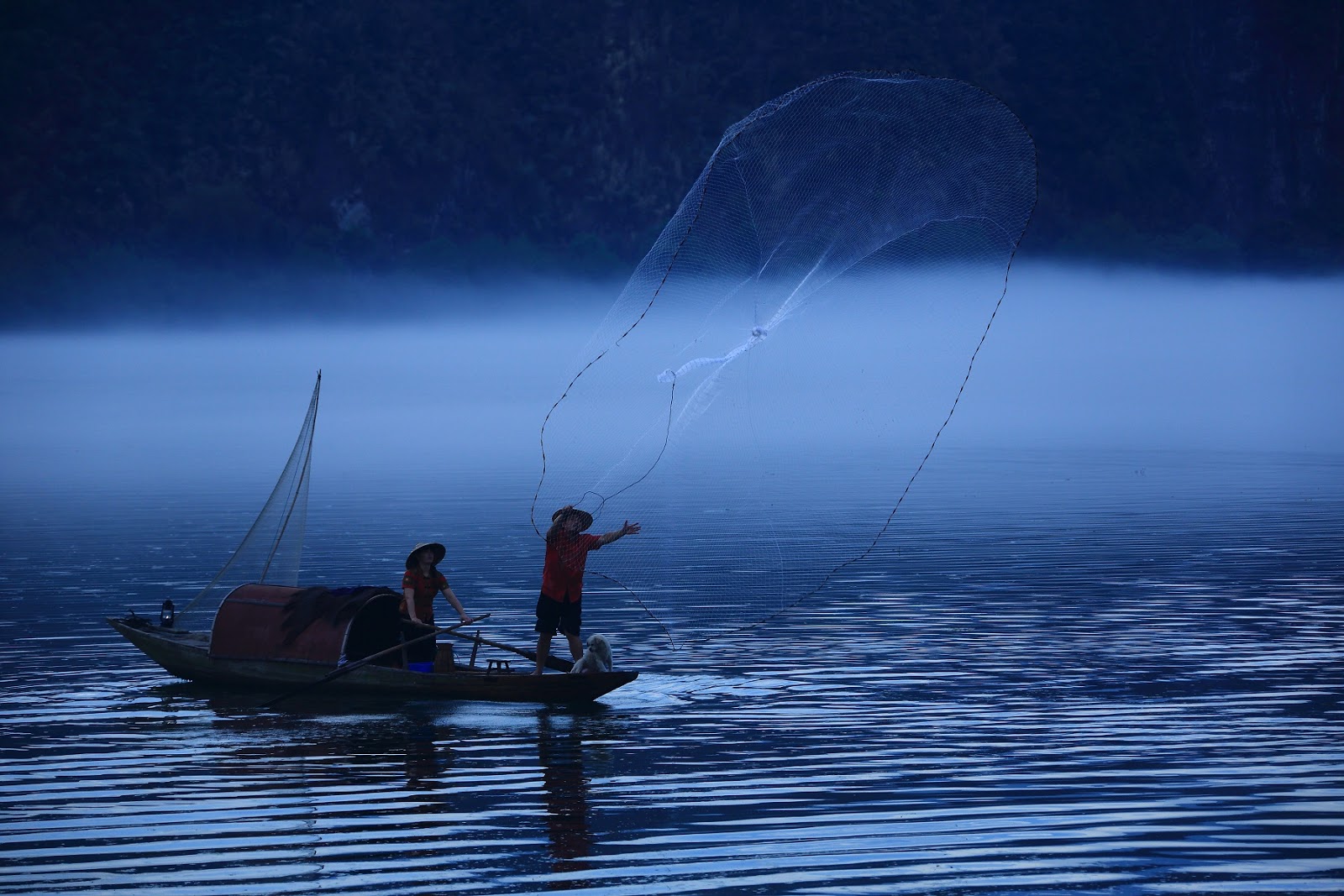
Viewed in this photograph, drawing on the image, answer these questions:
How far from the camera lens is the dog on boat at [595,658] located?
70.7 ft

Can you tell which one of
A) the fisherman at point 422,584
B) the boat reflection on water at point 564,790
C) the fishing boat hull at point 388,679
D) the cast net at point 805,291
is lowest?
the boat reflection on water at point 564,790

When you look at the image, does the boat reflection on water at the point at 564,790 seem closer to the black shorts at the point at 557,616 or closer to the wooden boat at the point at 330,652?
the wooden boat at the point at 330,652

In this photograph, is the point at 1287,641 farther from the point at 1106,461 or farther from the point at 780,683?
the point at 1106,461

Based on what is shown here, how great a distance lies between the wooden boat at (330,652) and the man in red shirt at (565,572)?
57cm

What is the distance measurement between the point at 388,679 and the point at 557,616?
2.11 meters

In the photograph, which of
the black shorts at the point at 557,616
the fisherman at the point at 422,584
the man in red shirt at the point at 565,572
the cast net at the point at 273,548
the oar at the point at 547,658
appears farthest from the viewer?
the cast net at the point at 273,548

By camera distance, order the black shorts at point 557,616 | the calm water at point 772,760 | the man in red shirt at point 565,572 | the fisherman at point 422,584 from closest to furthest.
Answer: the calm water at point 772,760 → the man in red shirt at point 565,572 → the black shorts at point 557,616 → the fisherman at point 422,584

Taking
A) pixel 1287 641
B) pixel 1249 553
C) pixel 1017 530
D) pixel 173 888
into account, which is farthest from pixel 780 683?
pixel 1017 530

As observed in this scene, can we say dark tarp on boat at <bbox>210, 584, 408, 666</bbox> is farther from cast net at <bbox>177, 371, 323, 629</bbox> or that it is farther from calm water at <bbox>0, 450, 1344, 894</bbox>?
cast net at <bbox>177, 371, 323, 629</bbox>

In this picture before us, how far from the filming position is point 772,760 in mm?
18656

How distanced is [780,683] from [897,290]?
5.84 meters

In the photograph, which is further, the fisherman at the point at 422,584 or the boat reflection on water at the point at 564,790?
the fisherman at the point at 422,584

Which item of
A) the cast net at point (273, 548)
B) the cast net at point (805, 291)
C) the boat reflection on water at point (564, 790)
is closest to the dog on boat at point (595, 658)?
the boat reflection on water at point (564, 790)

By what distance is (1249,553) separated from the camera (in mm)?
41750
